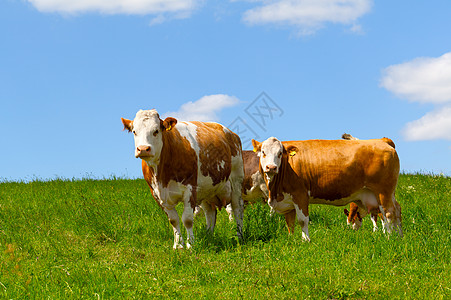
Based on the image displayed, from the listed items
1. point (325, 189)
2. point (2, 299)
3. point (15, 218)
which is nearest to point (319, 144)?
point (325, 189)

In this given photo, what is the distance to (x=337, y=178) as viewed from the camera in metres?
9.14

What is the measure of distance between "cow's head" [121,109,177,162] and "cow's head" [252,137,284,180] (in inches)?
81.8

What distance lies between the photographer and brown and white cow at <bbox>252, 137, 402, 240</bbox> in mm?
8969

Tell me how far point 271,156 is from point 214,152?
1094mm

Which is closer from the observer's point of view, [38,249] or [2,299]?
[2,299]

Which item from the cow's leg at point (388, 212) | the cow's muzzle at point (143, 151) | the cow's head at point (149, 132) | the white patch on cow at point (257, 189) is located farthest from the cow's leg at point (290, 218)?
the cow's muzzle at point (143, 151)

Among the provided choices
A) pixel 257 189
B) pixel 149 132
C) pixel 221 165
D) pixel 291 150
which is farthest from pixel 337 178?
pixel 149 132

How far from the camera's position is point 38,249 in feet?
26.9

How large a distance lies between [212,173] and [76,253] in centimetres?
271

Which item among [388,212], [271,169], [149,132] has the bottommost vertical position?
[388,212]

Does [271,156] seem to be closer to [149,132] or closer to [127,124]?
[149,132]

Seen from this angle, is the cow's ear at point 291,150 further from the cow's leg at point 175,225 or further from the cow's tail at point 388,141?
the cow's leg at point 175,225

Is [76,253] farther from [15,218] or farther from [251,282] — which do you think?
[15,218]

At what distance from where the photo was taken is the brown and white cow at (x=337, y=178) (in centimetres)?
897
